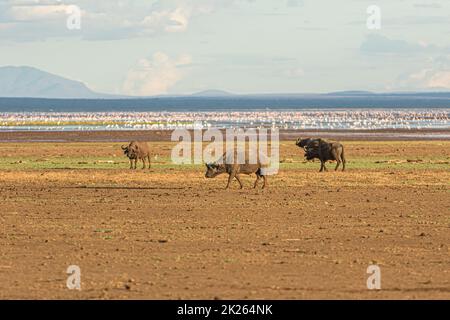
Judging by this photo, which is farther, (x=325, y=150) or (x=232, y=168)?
(x=325, y=150)

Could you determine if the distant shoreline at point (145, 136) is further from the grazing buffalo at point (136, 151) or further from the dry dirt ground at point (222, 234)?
the dry dirt ground at point (222, 234)

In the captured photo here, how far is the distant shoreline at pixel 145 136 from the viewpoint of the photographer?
6562 cm

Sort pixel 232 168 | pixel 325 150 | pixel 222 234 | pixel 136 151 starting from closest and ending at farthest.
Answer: pixel 222 234 < pixel 232 168 < pixel 325 150 < pixel 136 151

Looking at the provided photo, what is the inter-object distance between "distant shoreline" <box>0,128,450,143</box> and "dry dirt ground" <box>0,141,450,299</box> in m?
29.8

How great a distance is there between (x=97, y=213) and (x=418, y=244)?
790cm

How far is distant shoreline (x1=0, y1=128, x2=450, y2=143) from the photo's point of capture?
65.6m

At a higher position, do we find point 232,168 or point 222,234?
point 232,168

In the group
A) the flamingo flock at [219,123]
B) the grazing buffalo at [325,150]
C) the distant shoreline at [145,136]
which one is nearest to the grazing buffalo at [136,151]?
the grazing buffalo at [325,150]

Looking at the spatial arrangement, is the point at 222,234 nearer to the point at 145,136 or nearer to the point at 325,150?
the point at 325,150

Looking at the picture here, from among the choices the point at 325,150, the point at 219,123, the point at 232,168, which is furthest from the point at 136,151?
the point at 219,123

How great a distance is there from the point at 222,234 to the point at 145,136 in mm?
51738

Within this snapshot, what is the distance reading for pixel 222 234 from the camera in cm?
1942

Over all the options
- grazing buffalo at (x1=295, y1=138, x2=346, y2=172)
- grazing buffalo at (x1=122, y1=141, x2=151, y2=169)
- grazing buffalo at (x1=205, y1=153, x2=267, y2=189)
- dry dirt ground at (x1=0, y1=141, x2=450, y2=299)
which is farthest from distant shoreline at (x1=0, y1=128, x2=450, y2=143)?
grazing buffalo at (x1=205, y1=153, x2=267, y2=189)
